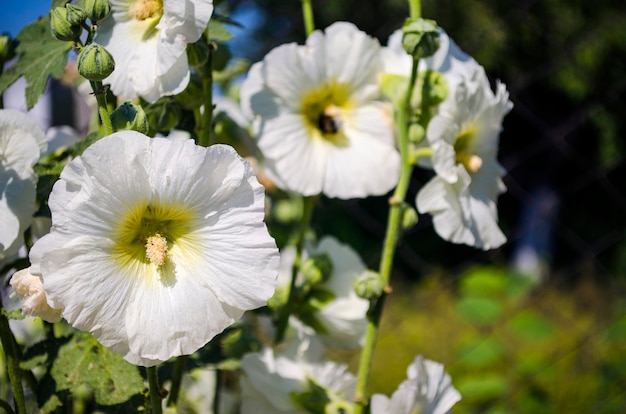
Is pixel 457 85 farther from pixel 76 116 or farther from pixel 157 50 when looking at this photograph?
pixel 76 116

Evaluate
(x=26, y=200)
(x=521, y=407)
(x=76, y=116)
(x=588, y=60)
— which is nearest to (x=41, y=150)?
(x=26, y=200)

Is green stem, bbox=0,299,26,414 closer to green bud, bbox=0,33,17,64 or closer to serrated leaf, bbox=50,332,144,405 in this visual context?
serrated leaf, bbox=50,332,144,405

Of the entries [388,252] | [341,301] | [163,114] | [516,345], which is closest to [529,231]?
[516,345]

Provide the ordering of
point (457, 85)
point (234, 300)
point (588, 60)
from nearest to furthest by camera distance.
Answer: point (234, 300) < point (457, 85) < point (588, 60)

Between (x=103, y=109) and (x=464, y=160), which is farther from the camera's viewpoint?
(x=464, y=160)

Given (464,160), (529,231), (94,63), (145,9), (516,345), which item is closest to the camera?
(94,63)

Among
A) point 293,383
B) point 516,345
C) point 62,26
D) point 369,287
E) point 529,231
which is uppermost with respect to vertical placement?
point 62,26

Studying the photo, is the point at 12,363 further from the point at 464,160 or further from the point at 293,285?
the point at 464,160
